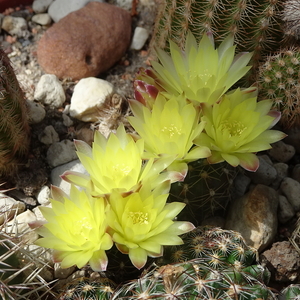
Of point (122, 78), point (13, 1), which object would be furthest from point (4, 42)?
point (122, 78)

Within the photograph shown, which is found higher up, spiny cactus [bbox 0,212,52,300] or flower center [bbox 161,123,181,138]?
flower center [bbox 161,123,181,138]

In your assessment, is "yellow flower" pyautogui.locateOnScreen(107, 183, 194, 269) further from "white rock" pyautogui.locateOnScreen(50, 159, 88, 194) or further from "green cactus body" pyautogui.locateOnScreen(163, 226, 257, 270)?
"white rock" pyautogui.locateOnScreen(50, 159, 88, 194)

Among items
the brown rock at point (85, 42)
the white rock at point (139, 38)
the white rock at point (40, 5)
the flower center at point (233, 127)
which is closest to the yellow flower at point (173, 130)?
the flower center at point (233, 127)

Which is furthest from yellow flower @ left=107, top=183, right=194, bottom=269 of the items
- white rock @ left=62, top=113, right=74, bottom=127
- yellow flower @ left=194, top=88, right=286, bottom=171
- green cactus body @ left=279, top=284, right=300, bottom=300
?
white rock @ left=62, top=113, right=74, bottom=127

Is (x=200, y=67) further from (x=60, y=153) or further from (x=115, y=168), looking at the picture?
(x=60, y=153)

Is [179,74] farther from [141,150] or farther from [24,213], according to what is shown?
[24,213]

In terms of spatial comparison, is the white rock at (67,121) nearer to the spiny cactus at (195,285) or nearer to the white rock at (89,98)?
the white rock at (89,98)

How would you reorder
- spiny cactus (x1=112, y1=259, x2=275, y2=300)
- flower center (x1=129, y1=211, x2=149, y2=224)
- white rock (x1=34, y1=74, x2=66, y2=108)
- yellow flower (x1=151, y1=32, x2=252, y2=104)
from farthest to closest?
white rock (x1=34, y1=74, x2=66, y2=108)
yellow flower (x1=151, y1=32, x2=252, y2=104)
flower center (x1=129, y1=211, x2=149, y2=224)
spiny cactus (x1=112, y1=259, x2=275, y2=300)
